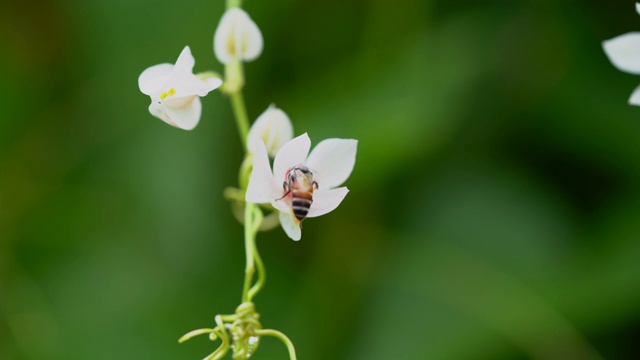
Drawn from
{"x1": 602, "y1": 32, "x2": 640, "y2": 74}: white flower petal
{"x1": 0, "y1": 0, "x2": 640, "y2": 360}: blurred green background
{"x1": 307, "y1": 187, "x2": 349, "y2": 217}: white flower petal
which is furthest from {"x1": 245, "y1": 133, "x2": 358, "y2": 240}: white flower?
{"x1": 0, "y1": 0, "x2": 640, "y2": 360}: blurred green background

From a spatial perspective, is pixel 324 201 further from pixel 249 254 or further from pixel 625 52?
pixel 625 52

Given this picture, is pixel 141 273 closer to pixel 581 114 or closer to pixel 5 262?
pixel 5 262

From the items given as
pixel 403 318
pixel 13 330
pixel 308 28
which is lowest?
pixel 13 330

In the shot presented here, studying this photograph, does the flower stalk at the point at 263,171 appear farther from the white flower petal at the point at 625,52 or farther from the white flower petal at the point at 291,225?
the white flower petal at the point at 625,52

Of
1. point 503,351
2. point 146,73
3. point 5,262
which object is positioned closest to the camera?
point 146,73

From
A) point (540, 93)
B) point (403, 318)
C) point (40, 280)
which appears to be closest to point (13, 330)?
point (40, 280)

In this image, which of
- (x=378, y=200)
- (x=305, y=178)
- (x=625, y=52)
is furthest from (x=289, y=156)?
(x=378, y=200)

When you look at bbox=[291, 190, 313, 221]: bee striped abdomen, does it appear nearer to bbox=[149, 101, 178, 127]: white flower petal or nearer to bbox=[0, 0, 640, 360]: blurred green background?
bbox=[149, 101, 178, 127]: white flower petal
